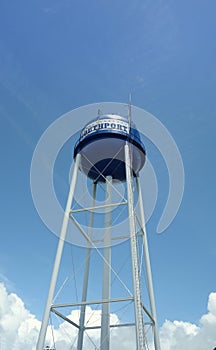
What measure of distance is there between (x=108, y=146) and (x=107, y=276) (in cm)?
579

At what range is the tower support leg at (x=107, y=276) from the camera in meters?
11.5

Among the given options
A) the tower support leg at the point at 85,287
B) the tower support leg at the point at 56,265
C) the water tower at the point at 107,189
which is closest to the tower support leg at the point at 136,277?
the water tower at the point at 107,189

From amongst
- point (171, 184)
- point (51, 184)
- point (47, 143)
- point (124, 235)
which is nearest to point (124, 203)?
point (124, 235)

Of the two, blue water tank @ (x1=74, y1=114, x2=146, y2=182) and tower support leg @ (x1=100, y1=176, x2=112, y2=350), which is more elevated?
blue water tank @ (x1=74, y1=114, x2=146, y2=182)

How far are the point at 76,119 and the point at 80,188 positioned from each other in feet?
11.4

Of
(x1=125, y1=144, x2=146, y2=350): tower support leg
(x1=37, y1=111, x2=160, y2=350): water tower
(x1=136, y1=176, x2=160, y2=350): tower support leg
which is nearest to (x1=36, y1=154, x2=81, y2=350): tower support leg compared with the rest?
(x1=37, y1=111, x2=160, y2=350): water tower

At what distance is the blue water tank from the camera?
14242 millimetres

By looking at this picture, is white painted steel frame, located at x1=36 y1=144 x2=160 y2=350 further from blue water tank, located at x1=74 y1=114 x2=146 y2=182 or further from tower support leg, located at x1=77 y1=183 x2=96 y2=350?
→ blue water tank, located at x1=74 y1=114 x2=146 y2=182

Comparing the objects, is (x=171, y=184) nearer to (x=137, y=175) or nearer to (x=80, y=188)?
(x=137, y=175)

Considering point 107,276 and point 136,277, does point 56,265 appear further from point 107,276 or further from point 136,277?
point 136,277

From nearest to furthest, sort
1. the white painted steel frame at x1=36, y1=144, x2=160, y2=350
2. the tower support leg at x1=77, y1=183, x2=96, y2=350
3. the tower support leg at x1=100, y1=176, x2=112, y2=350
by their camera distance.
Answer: the white painted steel frame at x1=36, y1=144, x2=160, y2=350, the tower support leg at x1=100, y1=176, x2=112, y2=350, the tower support leg at x1=77, y1=183, x2=96, y2=350

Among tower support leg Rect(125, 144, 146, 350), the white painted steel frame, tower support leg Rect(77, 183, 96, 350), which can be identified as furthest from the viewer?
tower support leg Rect(77, 183, 96, 350)

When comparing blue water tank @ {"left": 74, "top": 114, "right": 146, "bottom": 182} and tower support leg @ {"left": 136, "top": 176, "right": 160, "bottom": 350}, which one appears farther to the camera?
blue water tank @ {"left": 74, "top": 114, "right": 146, "bottom": 182}

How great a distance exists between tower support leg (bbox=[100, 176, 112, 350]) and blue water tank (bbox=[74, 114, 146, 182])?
0.74 meters
